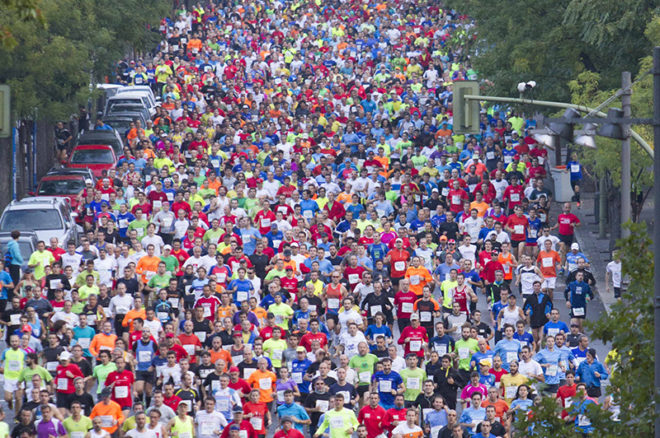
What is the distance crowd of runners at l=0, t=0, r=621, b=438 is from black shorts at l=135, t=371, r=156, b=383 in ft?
0.09

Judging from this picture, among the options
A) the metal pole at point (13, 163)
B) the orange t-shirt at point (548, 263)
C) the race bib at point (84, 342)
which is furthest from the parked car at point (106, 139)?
the race bib at point (84, 342)

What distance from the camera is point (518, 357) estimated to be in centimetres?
2431

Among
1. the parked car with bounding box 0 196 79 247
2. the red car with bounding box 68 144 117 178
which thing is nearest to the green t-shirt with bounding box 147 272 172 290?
the parked car with bounding box 0 196 79 247

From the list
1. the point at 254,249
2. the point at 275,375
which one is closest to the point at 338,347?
the point at 275,375

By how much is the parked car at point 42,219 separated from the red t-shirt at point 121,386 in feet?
29.9

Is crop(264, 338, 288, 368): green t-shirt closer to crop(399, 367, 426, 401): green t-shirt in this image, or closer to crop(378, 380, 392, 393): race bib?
crop(378, 380, 392, 393): race bib

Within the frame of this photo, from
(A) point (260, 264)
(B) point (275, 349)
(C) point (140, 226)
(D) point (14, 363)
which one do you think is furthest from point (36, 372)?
(C) point (140, 226)

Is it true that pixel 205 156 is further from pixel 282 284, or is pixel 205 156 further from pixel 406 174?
pixel 282 284

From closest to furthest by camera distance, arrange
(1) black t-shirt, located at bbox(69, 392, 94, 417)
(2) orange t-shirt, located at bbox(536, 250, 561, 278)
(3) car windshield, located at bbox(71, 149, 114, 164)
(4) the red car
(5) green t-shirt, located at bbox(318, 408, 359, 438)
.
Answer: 1. (5) green t-shirt, located at bbox(318, 408, 359, 438)
2. (1) black t-shirt, located at bbox(69, 392, 94, 417)
3. (2) orange t-shirt, located at bbox(536, 250, 561, 278)
4. (4) the red car
5. (3) car windshield, located at bbox(71, 149, 114, 164)

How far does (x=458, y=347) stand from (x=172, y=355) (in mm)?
3888

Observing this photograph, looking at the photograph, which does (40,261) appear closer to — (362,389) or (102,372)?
(102,372)

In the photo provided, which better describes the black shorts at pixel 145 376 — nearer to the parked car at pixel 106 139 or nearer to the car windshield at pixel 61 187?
the car windshield at pixel 61 187

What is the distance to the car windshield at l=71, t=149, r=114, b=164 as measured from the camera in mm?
41938

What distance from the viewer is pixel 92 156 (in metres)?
42.2
